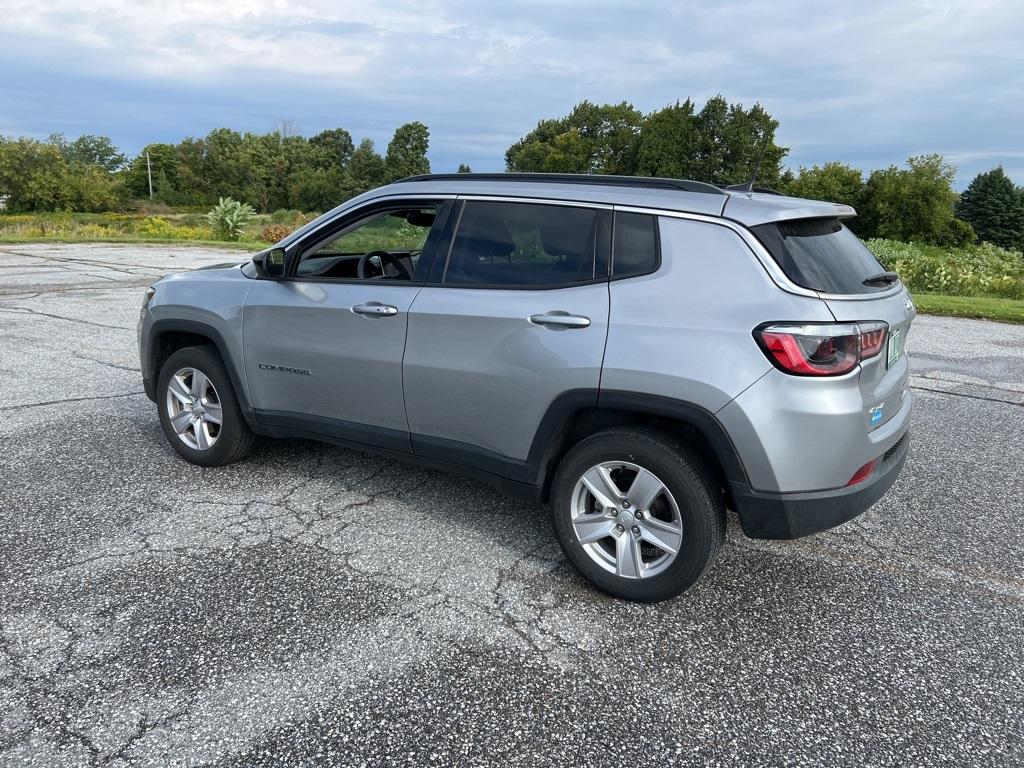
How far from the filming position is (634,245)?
3295mm

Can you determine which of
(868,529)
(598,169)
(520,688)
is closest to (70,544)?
(520,688)

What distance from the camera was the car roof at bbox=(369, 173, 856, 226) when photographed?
10.5 feet

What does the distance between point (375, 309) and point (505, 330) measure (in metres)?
0.79

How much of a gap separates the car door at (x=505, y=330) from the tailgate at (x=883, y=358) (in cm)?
98

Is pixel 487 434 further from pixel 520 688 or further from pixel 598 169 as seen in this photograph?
pixel 598 169

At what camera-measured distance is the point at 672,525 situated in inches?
126

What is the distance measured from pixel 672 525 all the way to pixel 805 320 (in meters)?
0.98

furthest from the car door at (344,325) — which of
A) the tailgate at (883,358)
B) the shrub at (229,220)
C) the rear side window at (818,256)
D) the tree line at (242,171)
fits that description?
the tree line at (242,171)

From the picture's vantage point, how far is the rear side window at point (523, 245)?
342 cm

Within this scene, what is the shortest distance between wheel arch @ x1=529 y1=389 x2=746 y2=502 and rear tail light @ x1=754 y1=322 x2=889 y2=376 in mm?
351

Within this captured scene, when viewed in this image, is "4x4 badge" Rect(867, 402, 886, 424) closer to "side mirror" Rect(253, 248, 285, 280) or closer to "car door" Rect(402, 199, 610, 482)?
"car door" Rect(402, 199, 610, 482)

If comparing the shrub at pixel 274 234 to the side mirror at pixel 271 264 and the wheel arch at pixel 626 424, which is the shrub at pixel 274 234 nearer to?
the side mirror at pixel 271 264

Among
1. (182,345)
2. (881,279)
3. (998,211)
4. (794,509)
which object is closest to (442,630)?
(794,509)

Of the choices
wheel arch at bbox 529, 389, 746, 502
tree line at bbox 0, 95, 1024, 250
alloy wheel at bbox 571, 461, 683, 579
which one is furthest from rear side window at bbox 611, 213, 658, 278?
tree line at bbox 0, 95, 1024, 250
